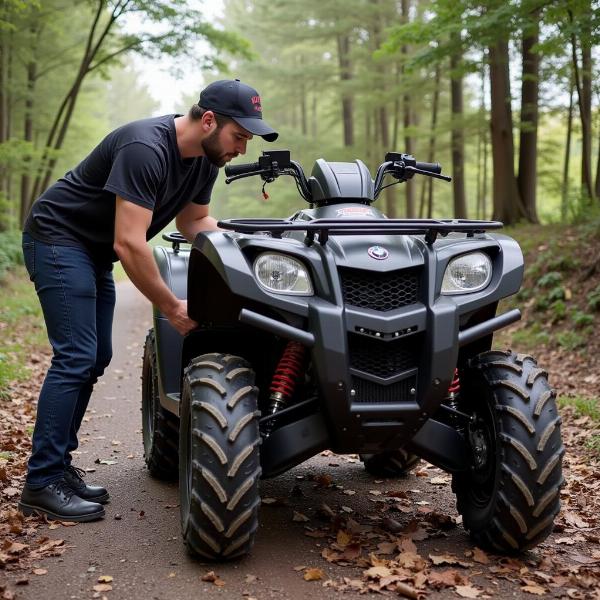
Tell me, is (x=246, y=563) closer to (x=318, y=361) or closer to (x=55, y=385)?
(x=318, y=361)

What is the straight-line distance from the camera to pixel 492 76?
1425 cm

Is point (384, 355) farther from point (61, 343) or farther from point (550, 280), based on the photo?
point (550, 280)

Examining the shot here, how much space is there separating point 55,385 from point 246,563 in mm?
1364

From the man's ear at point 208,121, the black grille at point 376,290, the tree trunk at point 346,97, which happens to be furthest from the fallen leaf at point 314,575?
the tree trunk at point 346,97

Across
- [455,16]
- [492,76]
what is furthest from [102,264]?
[492,76]

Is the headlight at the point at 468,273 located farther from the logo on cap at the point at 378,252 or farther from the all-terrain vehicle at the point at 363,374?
the logo on cap at the point at 378,252

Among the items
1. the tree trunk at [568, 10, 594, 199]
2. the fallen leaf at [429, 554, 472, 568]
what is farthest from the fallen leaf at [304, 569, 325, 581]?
the tree trunk at [568, 10, 594, 199]

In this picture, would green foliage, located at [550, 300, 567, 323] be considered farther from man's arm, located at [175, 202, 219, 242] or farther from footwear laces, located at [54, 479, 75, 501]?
footwear laces, located at [54, 479, 75, 501]

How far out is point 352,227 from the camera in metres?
3.05

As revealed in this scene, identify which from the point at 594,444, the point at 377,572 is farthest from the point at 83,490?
the point at 594,444

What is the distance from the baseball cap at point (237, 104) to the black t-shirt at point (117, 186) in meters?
0.28

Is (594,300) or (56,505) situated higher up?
(594,300)

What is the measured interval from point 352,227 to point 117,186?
1185 mm

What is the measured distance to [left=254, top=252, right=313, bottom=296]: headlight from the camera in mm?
3043
